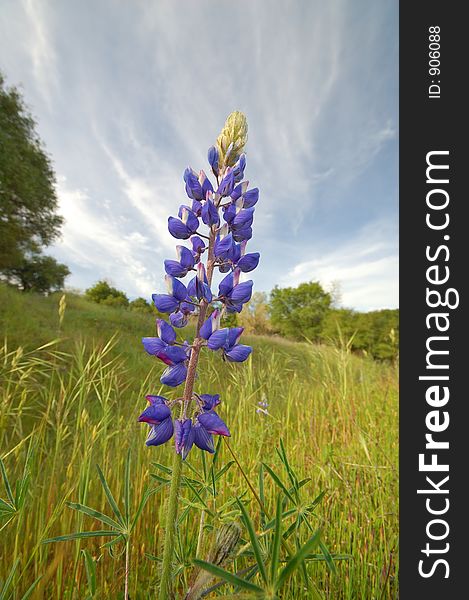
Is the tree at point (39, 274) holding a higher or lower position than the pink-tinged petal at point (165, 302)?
higher

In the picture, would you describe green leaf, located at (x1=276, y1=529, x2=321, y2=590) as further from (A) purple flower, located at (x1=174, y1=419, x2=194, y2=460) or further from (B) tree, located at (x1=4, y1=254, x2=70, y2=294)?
(B) tree, located at (x1=4, y1=254, x2=70, y2=294)

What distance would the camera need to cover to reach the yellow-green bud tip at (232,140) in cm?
114

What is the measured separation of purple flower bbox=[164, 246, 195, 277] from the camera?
3.38 feet

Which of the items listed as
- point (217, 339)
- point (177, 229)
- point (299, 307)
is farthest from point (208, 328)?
point (299, 307)

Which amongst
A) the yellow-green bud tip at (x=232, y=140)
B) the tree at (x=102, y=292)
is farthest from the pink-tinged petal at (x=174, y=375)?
the tree at (x=102, y=292)

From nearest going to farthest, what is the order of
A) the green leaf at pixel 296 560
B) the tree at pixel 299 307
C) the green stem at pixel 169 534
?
the green leaf at pixel 296 560, the green stem at pixel 169 534, the tree at pixel 299 307

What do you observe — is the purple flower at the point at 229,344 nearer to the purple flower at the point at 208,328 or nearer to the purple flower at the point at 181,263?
the purple flower at the point at 208,328

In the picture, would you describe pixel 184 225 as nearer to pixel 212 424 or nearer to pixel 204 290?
pixel 204 290

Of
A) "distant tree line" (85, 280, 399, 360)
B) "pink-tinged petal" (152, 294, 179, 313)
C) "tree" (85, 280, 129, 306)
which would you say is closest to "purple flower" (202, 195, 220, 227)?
"pink-tinged petal" (152, 294, 179, 313)

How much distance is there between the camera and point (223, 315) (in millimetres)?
1016

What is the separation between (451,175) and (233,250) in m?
1.35

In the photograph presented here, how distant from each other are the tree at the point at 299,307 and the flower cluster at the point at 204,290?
33758mm

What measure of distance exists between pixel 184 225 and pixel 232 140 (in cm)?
38

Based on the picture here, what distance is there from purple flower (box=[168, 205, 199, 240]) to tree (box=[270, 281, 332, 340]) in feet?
111
